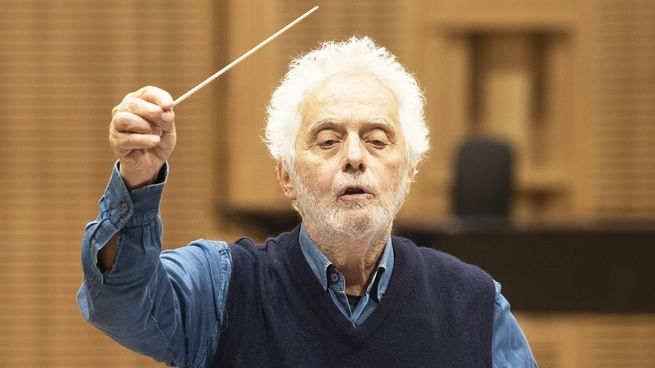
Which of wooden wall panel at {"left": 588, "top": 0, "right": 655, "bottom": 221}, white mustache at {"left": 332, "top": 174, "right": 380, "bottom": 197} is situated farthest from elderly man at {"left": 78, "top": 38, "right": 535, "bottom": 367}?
wooden wall panel at {"left": 588, "top": 0, "right": 655, "bottom": 221}

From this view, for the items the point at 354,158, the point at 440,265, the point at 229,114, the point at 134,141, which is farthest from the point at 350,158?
the point at 229,114

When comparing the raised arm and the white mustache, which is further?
the white mustache

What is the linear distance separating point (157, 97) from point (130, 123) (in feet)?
0.18

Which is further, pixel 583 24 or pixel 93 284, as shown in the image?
pixel 583 24

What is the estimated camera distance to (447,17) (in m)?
5.33

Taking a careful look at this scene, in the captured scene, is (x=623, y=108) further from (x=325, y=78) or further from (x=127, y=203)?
(x=127, y=203)

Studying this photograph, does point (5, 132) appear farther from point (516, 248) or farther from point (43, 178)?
point (516, 248)

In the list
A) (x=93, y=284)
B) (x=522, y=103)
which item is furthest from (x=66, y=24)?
(x=93, y=284)

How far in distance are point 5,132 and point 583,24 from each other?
9.39ft

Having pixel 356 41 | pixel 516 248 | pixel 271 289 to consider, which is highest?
pixel 356 41

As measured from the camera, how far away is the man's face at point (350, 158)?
165 cm

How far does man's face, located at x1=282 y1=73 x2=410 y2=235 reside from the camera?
1646mm

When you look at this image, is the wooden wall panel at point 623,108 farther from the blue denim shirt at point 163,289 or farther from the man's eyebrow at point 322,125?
the man's eyebrow at point 322,125

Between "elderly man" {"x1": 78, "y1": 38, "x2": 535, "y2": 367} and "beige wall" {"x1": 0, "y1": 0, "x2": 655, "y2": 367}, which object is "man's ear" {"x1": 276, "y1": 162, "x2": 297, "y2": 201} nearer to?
"elderly man" {"x1": 78, "y1": 38, "x2": 535, "y2": 367}
